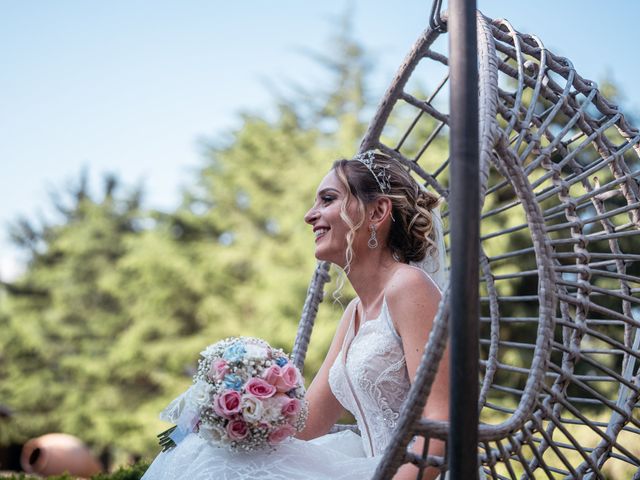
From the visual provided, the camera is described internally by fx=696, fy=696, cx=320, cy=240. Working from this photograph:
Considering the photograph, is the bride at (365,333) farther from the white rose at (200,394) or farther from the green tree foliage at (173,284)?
the green tree foliage at (173,284)

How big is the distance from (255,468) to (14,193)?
52.4 ft

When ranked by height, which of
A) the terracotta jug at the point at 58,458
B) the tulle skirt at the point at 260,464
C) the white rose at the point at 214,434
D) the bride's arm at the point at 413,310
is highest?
the bride's arm at the point at 413,310

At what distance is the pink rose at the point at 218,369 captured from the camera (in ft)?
5.32

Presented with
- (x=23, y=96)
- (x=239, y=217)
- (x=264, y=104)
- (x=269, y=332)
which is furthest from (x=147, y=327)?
(x=23, y=96)

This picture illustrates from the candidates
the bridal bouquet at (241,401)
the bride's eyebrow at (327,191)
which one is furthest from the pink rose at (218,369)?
the bride's eyebrow at (327,191)

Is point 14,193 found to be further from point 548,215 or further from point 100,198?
point 548,215

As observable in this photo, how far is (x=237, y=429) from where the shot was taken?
4.91 ft

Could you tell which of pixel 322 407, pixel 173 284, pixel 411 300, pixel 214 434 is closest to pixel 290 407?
pixel 214 434

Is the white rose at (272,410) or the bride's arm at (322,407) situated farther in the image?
the bride's arm at (322,407)

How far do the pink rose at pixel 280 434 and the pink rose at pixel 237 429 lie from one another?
0.20ft

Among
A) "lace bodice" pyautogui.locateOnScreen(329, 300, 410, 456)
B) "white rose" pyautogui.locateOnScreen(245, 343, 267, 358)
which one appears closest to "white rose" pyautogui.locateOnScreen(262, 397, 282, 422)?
"white rose" pyautogui.locateOnScreen(245, 343, 267, 358)

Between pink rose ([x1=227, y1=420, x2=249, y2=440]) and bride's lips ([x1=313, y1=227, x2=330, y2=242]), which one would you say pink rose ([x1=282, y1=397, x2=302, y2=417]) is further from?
bride's lips ([x1=313, y1=227, x2=330, y2=242])

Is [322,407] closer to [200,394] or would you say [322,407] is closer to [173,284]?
[200,394]

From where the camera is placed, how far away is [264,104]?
12.3m
